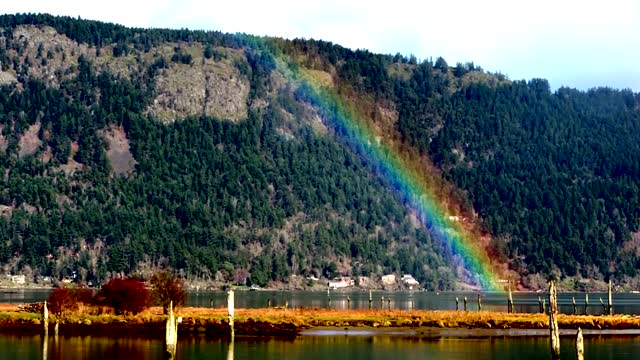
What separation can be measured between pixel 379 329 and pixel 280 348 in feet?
97.4

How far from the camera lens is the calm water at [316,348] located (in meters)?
99.2

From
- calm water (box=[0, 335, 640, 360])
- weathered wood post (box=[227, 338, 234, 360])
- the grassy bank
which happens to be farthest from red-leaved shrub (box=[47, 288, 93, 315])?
weathered wood post (box=[227, 338, 234, 360])

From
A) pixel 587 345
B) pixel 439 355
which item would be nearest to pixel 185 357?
pixel 439 355

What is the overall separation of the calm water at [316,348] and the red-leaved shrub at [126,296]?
21176 mm

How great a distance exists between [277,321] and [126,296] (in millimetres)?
16902

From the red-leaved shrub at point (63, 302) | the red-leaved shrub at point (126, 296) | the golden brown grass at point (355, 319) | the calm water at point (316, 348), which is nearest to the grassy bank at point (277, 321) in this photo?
the golden brown grass at point (355, 319)

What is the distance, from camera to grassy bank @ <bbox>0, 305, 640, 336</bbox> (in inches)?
4937

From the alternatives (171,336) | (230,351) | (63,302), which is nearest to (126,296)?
(63,302)

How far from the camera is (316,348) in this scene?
10856cm

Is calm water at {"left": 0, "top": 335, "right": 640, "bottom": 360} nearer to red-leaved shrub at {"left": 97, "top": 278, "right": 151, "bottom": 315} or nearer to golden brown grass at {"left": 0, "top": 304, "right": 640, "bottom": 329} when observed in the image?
golden brown grass at {"left": 0, "top": 304, "right": 640, "bottom": 329}

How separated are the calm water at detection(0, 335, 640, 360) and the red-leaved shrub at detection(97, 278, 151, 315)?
21176 millimetres

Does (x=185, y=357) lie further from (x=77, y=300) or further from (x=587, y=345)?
(x=77, y=300)

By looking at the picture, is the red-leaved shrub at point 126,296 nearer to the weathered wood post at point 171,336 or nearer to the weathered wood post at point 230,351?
the weathered wood post at point 230,351

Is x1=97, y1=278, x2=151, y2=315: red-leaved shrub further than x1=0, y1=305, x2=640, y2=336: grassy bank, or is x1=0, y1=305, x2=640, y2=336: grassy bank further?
x1=97, y1=278, x2=151, y2=315: red-leaved shrub
